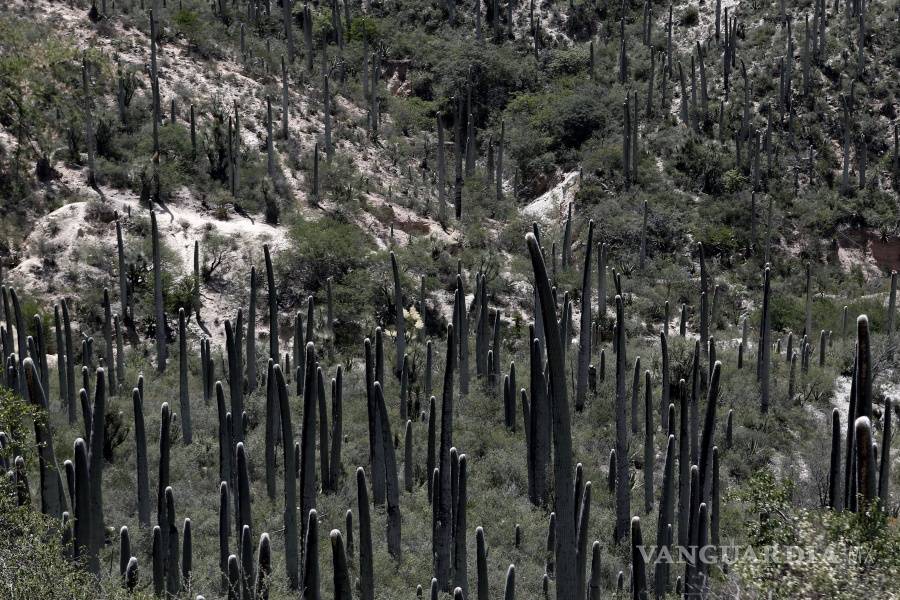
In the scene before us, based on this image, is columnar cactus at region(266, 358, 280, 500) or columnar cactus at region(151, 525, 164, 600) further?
columnar cactus at region(266, 358, 280, 500)

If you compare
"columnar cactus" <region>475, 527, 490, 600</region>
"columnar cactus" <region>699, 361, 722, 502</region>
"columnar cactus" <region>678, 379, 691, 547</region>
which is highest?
"columnar cactus" <region>699, 361, 722, 502</region>

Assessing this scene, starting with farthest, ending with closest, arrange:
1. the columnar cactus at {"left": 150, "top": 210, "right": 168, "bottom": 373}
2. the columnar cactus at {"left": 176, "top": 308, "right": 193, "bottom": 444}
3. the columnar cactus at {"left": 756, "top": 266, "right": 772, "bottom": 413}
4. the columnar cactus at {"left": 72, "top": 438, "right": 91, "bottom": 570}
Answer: the columnar cactus at {"left": 756, "top": 266, "right": 772, "bottom": 413}, the columnar cactus at {"left": 150, "top": 210, "right": 168, "bottom": 373}, the columnar cactus at {"left": 176, "top": 308, "right": 193, "bottom": 444}, the columnar cactus at {"left": 72, "top": 438, "right": 91, "bottom": 570}

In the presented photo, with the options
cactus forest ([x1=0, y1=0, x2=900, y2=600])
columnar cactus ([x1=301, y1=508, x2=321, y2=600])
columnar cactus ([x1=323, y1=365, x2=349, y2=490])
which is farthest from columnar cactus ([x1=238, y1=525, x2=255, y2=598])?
columnar cactus ([x1=323, y1=365, x2=349, y2=490])

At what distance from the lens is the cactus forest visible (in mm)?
12891

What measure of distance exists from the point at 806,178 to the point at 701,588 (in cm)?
2995

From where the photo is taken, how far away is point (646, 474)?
17.4 meters

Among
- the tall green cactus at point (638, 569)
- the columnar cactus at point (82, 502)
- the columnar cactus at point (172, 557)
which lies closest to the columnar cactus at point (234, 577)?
the columnar cactus at point (172, 557)

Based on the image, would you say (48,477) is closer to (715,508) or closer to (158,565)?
(158,565)

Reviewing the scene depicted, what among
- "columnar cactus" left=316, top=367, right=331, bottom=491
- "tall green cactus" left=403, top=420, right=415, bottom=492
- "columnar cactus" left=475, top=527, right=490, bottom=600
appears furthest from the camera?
"tall green cactus" left=403, top=420, right=415, bottom=492

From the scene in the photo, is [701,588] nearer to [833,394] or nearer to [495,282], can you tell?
[833,394]

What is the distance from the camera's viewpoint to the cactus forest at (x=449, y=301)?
12.9m

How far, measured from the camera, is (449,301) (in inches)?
1200

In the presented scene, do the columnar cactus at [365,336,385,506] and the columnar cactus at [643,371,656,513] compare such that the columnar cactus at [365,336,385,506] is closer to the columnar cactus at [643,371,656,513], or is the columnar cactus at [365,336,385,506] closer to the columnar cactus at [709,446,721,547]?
the columnar cactus at [643,371,656,513]

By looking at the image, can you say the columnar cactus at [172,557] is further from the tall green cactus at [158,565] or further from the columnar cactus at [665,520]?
the columnar cactus at [665,520]
